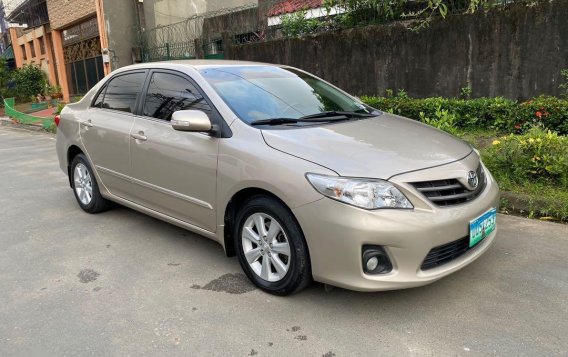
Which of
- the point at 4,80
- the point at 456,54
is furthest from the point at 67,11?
the point at 456,54

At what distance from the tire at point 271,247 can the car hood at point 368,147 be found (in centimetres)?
42

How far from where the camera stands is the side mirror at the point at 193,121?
345cm

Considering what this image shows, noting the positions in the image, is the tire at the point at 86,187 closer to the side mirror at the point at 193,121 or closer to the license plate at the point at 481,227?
the side mirror at the point at 193,121

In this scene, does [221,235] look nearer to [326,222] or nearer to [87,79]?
[326,222]

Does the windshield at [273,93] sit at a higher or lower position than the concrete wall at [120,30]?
lower

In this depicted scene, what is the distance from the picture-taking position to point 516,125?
21.3 ft

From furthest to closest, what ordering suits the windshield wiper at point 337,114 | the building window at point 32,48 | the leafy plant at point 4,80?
the building window at point 32,48, the leafy plant at point 4,80, the windshield wiper at point 337,114

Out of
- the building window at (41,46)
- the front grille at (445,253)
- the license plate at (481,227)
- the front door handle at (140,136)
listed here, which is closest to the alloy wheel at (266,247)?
the front grille at (445,253)

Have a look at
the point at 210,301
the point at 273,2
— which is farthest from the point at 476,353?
the point at 273,2

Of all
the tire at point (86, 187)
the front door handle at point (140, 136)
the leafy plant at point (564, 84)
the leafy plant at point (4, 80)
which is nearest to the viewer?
the front door handle at point (140, 136)

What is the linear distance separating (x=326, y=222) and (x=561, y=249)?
2.29 meters

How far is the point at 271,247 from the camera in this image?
3227 mm

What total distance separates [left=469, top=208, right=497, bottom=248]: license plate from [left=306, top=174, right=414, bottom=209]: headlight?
Answer: 20.9 inches

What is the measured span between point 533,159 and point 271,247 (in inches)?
126
